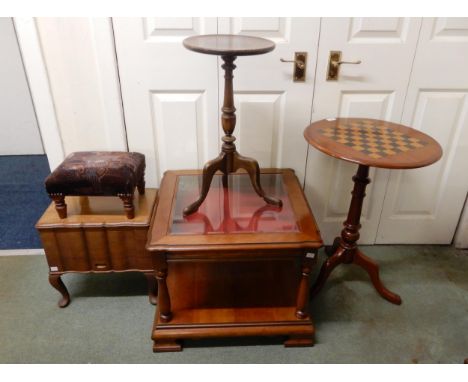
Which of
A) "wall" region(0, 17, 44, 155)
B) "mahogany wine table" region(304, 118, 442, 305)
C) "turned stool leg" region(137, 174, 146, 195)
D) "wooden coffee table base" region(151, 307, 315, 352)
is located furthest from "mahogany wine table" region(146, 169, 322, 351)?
"wall" region(0, 17, 44, 155)

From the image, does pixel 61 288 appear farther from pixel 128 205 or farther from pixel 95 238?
pixel 128 205

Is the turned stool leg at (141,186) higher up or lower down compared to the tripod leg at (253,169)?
lower down

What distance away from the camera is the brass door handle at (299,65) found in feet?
5.33

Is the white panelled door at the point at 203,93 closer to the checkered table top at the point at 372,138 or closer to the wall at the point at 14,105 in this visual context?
the checkered table top at the point at 372,138

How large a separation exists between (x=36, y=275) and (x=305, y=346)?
1347 mm

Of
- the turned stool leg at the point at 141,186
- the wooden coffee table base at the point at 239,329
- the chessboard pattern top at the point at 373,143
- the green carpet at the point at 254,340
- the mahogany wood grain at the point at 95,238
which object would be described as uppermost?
the chessboard pattern top at the point at 373,143

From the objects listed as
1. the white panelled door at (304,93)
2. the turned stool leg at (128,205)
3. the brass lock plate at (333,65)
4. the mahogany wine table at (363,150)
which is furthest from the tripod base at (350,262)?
the turned stool leg at (128,205)

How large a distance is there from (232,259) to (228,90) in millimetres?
612

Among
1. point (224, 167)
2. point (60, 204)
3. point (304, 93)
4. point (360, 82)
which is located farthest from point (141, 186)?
point (360, 82)

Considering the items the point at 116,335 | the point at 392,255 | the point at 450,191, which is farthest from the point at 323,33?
the point at 116,335

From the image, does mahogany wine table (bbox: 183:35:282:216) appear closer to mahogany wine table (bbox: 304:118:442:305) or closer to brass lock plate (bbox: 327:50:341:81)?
mahogany wine table (bbox: 304:118:442:305)

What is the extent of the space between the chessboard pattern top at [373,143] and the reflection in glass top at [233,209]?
31 cm

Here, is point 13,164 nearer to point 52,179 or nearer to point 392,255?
point 52,179

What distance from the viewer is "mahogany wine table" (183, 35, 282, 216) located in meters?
1.18
